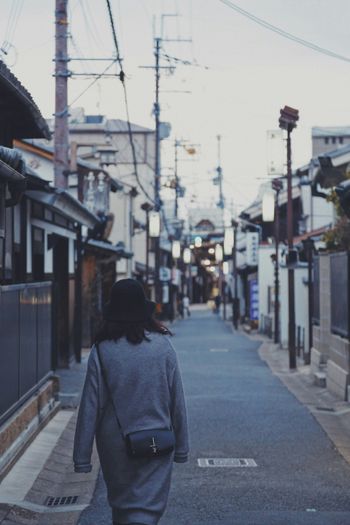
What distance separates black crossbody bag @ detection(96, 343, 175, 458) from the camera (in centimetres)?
477

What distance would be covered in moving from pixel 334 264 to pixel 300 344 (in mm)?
12175

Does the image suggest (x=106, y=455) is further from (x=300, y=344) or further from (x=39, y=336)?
(x=300, y=344)

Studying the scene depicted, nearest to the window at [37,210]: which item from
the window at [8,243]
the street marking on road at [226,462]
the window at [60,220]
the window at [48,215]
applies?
the window at [48,215]

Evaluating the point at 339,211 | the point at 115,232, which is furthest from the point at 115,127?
the point at 339,211

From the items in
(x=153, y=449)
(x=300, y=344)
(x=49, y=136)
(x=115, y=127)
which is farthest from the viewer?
(x=115, y=127)

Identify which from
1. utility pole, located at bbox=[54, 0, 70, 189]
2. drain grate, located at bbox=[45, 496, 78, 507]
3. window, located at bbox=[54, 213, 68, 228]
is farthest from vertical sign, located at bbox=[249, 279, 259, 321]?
drain grate, located at bbox=[45, 496, 78, 507]

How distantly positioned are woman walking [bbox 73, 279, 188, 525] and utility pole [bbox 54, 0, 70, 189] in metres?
15.6

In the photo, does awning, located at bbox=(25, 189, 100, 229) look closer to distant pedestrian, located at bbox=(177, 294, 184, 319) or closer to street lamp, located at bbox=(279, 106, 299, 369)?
street lamp, located at bbox=(279, 106, 299, 369)

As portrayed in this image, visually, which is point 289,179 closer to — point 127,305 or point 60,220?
point 60,220

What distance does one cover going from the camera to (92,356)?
16.5 ft

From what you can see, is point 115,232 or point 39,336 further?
point 115,232

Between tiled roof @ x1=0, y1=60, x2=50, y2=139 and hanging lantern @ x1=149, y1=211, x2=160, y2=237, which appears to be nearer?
tiled roof @ x1=0, y1=60, x2=50, y2=139

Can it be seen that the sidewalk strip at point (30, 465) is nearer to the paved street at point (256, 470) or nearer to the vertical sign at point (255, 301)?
the paved street at point (256, 470)

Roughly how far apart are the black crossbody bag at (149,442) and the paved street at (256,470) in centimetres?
245
